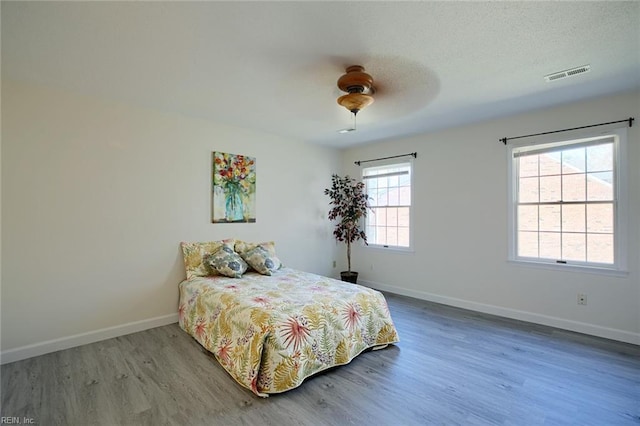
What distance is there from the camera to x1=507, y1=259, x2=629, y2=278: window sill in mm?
3131

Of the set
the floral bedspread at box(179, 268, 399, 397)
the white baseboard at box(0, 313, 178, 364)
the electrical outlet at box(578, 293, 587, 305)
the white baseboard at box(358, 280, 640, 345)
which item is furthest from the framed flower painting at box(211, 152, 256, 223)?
the electrical outlet at box(578, 293, 587, 305)

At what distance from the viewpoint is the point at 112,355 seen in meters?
2.80

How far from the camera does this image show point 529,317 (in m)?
3.63

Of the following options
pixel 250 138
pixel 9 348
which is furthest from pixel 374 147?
pixel 9 348

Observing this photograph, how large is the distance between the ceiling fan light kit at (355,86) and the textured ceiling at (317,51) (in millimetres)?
76

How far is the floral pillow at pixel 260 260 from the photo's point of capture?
3765mm

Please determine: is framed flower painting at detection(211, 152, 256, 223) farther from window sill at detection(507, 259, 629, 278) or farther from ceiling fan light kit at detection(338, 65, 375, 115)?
window sill at detection(507, 259, 629, 278)

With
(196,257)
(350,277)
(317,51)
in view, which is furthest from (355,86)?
(350,277)

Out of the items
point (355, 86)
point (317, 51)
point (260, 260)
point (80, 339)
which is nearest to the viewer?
point (317, 51)

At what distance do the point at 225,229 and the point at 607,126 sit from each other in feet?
14.9

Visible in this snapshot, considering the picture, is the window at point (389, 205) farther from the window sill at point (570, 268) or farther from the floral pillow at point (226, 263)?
the floral pillow at point (226, 263)

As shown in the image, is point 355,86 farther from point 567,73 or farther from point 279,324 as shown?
point 279,324

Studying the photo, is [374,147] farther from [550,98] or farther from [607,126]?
[607,126]

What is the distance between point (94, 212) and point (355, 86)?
2.90m
